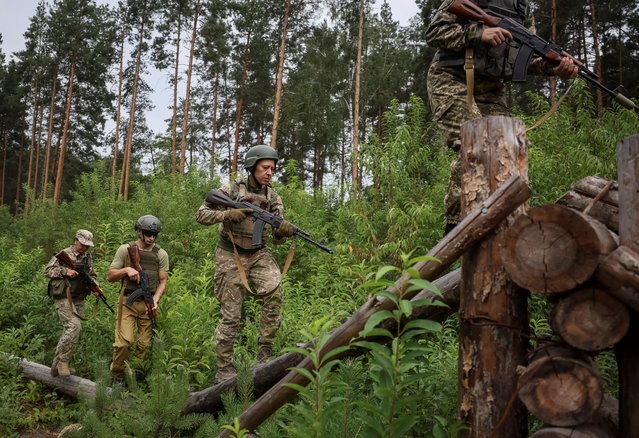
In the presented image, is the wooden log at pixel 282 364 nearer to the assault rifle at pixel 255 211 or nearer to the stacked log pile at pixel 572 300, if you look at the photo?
the stacked log pile at pixel 572 300

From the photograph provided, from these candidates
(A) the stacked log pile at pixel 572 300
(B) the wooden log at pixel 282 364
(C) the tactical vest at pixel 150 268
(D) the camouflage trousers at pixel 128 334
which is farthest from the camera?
(C) the tactical vest at pixel 150 268

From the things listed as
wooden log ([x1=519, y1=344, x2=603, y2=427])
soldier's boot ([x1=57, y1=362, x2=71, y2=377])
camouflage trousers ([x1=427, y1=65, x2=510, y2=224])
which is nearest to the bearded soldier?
camouflage trousers ([x1=427, y1=65, x2=510, y2=224])

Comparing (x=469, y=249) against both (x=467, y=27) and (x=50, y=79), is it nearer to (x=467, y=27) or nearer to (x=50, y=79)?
(x=467, y=27)

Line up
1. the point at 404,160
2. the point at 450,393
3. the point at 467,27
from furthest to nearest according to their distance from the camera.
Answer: the point at 404,160
the point at 467,27
the point at 450,393

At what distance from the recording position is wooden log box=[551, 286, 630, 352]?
2.33m

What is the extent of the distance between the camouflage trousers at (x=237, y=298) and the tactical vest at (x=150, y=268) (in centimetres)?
158

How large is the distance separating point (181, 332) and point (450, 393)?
3.96m

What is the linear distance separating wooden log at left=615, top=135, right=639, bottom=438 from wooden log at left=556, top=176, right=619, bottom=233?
0.44 m

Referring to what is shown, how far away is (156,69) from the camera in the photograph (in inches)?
1101

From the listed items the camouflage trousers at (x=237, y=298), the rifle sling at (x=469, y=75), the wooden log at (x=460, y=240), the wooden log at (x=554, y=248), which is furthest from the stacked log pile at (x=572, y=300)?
the camouflage trousers at (x=237, y=298)

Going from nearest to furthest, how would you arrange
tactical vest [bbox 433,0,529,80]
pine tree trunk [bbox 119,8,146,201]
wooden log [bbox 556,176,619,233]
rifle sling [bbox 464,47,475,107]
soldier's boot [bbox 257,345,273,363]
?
wooden log [bbox 556,176,619,233], rifle sling [bbox 464,47,475,107], tactical vest [bbox 433,0,529,80], soldier's boot [bbox 257,345,273,363], pine tree trunk [bbox 119,8,146,201]

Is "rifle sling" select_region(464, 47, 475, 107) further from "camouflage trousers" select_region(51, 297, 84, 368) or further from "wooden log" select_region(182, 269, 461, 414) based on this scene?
"camouflage trousers" select_region(51, 297, 84, 368)

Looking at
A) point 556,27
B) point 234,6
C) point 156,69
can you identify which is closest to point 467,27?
point 556,27

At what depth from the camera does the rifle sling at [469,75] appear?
13.2ft
